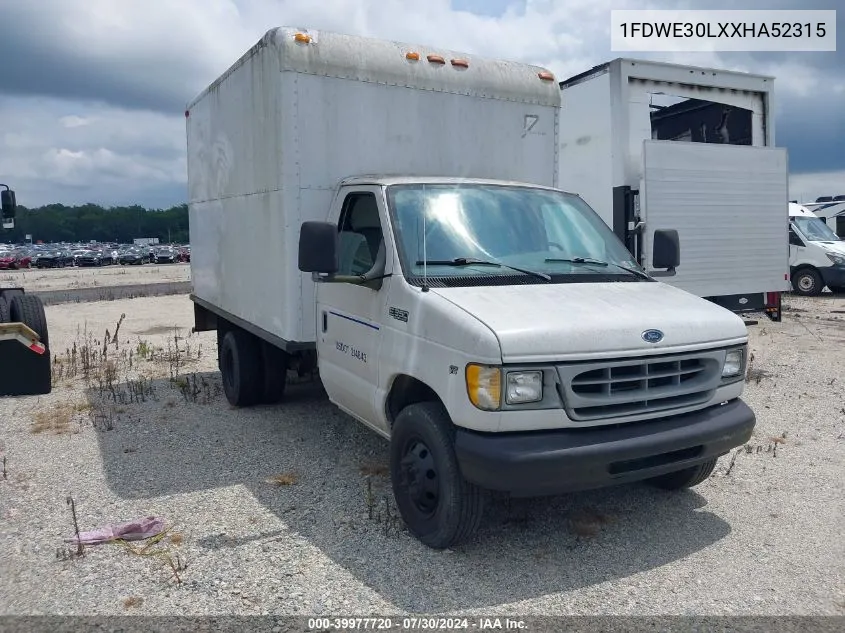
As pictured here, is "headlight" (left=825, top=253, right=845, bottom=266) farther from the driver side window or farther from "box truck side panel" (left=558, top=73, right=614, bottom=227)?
the driver side window

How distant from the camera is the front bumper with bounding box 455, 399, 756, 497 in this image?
12.2 feet

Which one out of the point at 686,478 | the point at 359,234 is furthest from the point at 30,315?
the point at 686,478

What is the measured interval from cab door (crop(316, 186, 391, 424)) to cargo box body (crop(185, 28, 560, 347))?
1.03 ft

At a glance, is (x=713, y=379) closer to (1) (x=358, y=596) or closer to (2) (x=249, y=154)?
(1) (x=358, y=596)

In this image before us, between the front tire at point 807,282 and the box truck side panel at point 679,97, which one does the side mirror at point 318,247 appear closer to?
the box truck side panel at point 679,97

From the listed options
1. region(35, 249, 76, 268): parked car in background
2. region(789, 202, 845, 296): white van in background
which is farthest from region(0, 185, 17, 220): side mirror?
region(35, 249, 76, 268): parked car in background

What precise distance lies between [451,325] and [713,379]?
1611 mm

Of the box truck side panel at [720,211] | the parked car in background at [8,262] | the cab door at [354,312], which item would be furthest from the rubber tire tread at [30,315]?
the parked car in background at [8,262]

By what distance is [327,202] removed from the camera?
229 inches

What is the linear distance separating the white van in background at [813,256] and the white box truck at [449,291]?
14.7 m

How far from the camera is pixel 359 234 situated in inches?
207

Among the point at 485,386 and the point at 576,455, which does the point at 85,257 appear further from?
the point at 576,455

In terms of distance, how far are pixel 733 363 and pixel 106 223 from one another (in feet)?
438

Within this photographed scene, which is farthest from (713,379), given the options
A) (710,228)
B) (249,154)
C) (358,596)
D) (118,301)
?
(118,301)
